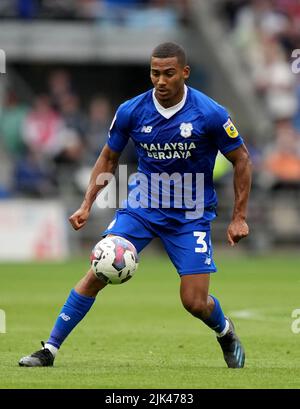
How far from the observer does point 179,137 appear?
9445 mm

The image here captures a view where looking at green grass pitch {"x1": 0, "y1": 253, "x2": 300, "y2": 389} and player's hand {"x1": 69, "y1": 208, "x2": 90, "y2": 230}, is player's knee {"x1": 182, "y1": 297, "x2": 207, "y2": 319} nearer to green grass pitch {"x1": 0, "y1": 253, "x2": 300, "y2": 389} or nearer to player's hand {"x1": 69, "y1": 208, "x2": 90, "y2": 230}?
green grass pitch {"x1": 0, "y1": 253, "x2": 300, "y2": 389}

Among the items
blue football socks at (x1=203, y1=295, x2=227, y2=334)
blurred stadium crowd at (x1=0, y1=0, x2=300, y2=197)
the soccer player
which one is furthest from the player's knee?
blurred stadium crowd at (x1=0, y1=0, x2=300, y2=197)

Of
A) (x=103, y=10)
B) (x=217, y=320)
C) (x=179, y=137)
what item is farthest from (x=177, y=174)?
(x=103, y=10)

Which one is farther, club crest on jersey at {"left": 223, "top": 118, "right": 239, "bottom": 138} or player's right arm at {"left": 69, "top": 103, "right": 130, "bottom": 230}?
player's right arm at {"left": 69, "top": 103, "right": 130, "bottom": 230}

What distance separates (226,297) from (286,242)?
9.51 m

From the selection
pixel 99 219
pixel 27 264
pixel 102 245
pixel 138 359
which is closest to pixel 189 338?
pixel 138 359

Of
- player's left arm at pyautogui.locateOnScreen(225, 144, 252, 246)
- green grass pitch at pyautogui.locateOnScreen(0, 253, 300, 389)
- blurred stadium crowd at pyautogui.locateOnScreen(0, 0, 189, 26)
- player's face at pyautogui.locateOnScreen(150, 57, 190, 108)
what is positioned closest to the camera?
green grass pitch at pyautogui.locateOnScreen(0, 253, 300, 389)

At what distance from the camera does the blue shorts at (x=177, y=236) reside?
9.44 metres

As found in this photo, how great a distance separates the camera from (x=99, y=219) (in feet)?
80.8

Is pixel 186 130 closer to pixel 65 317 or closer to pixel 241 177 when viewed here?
pixel 241 177

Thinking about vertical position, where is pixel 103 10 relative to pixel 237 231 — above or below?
above

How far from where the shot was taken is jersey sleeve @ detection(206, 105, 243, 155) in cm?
938

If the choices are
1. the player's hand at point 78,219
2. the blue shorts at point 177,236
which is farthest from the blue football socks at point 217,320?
the player's hand at point 78,219

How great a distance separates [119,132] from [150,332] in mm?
3226
